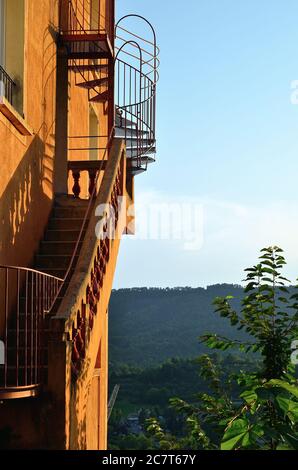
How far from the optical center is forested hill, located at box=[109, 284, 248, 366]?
42.2 m

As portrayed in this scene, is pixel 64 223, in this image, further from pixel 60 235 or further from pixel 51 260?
pixel 51 260

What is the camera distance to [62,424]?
6.98 metres

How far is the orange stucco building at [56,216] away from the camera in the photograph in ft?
23.2

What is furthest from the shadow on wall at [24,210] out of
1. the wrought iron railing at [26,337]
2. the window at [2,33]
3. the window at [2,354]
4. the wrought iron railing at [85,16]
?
the wrought iron railing at [85,16]

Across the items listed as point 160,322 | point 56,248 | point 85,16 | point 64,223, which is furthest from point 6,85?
point 160,322

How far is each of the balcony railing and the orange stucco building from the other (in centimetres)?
2

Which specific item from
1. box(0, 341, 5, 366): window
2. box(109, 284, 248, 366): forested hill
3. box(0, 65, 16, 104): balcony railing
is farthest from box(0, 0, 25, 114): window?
box(109, 284, 248, 366): forested hill

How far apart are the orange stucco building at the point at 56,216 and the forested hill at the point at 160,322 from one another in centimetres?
2686

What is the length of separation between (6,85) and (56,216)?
2.52 metres

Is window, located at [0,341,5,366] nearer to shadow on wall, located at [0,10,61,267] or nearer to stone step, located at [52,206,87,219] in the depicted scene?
shadow on wall, located at [0,10,61,267]

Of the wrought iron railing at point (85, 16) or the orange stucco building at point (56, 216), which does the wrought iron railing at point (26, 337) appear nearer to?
the orange stucco building at point (56, 216)

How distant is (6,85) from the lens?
9.45 meters

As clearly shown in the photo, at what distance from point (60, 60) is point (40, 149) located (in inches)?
78.1
